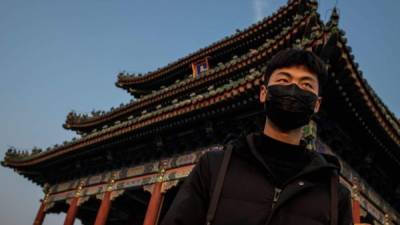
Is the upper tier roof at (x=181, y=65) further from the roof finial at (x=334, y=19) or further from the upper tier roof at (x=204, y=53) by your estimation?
the roof finial at (x=334, y=19)

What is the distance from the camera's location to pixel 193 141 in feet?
28.6

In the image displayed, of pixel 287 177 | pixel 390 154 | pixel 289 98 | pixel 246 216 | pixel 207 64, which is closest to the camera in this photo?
pixel 246 216

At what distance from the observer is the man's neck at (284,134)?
5.91 feet

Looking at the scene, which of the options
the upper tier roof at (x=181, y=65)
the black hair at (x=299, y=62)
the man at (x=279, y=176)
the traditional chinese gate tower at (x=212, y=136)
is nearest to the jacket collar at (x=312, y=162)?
the man at (x=279, y=176)

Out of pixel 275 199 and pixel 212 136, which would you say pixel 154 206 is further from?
pixel 275 199

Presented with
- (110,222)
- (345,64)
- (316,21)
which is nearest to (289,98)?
(345,64)

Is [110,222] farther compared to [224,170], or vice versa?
[110,222]

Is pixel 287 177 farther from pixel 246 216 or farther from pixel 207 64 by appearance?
pixel 207 64

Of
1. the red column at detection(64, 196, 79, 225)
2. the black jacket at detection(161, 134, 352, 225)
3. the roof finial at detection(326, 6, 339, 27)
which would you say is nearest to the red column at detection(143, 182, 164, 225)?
the red column at detection(64, 196, 79, 225)

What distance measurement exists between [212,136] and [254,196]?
659 cm

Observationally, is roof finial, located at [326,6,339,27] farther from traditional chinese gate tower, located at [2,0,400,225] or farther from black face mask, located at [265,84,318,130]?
black face mask, located at [265,84,318,130]

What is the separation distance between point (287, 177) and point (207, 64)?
12003mm

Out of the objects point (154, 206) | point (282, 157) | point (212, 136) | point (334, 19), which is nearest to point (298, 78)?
point (282, 157)

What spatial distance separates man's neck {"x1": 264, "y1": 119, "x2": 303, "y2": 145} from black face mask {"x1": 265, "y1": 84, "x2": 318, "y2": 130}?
2cm
